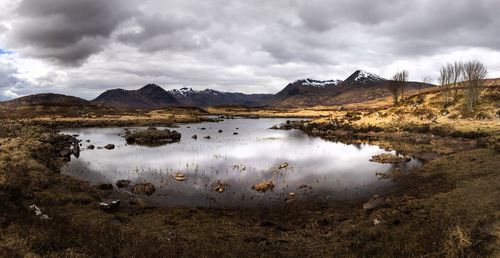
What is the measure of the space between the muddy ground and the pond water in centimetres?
190

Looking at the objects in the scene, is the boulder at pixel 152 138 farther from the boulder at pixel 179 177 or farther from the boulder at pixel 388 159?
the boulder at pixel 388 159

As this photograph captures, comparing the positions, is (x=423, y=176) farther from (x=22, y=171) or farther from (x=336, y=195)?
(x=22, y=171)

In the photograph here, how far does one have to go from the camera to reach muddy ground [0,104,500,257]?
7.65m

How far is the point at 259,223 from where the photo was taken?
44.4 ft

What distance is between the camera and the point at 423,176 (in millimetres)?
21672

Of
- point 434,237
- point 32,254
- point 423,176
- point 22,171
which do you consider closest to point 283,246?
point 434,237

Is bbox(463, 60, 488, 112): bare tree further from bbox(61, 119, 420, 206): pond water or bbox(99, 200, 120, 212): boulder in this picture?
bbox(99, 200, 120, 212): boulder

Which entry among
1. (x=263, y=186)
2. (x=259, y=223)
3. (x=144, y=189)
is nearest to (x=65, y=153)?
(x=144, y=189)

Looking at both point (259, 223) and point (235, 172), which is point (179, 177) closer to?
point (235, 172)

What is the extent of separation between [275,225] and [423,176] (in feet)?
55.7

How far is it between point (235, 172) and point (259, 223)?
11.7 m

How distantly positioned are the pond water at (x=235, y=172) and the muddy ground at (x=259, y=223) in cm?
190

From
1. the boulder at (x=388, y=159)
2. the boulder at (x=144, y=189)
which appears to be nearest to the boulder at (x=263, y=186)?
the boulder at (x=144, y=189)

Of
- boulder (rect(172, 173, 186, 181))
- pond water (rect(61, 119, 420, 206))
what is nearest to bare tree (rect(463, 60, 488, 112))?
pond water (rect(61, 119, 420, 206))
